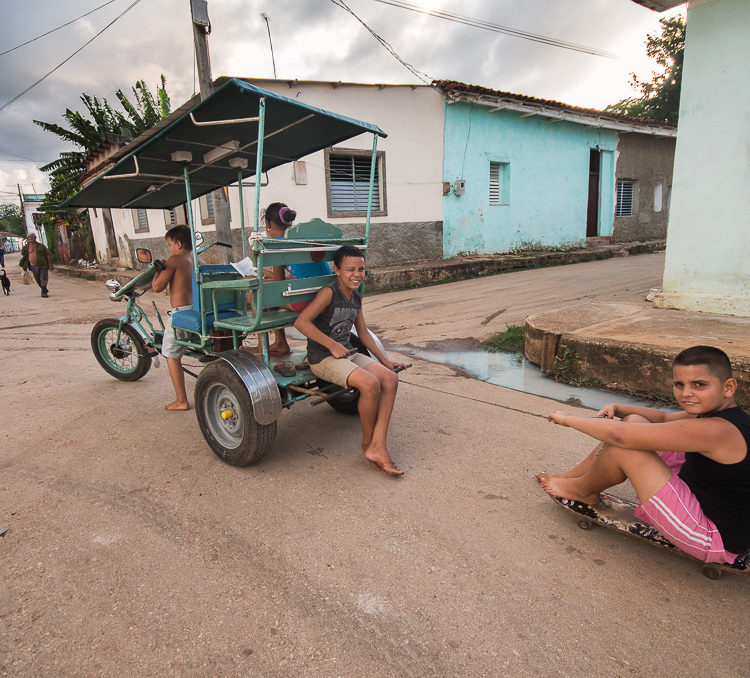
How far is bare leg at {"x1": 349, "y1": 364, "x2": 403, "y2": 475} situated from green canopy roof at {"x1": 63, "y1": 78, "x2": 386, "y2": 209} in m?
1.68

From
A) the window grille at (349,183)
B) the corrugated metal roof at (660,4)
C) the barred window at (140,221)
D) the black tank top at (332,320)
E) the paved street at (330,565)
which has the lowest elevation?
the paved street at (330,565)

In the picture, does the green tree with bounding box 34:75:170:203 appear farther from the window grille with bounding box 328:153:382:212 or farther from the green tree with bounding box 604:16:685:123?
the green tree with bounding box 604:16:685:123

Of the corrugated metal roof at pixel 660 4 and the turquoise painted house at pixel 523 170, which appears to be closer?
the corrugated metal roof at pixel 660 4

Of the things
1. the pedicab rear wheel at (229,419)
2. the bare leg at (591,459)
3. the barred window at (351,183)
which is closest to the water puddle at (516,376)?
the bare leg at (591,459)

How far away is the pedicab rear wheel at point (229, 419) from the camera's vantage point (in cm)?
287

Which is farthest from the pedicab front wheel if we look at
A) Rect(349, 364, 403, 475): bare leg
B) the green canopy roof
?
Rect(349, 364, 403, 475): bare leg

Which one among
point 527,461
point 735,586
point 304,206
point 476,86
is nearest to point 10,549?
point 527,461

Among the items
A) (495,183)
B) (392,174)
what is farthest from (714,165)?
(495,183)

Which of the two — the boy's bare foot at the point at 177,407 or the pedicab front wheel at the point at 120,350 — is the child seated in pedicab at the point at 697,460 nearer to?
the boy's bare foot at the point at 177,407

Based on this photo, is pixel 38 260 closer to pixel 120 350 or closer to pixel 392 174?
pixel 392 174

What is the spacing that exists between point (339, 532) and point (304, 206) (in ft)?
31.9

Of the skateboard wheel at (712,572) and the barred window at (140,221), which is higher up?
the barred window at (140,221)

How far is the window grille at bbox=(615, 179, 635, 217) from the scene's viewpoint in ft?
56.3

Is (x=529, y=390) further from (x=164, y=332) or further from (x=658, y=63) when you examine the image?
(x=658, y=63)
